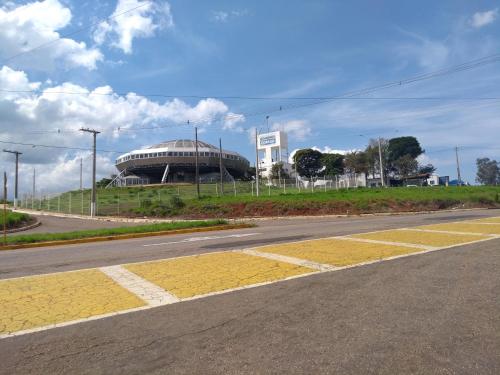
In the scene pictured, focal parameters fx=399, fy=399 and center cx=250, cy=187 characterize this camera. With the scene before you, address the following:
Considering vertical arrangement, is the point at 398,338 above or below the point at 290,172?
below

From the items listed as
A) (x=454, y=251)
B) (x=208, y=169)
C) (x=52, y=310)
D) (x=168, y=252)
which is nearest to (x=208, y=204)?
(x=168, y=252)

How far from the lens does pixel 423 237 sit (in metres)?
10.9

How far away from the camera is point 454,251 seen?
8.45 metres

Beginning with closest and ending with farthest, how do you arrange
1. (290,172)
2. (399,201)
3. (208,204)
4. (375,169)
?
(399,201)
(208,204)
(375,169)
(290,172)

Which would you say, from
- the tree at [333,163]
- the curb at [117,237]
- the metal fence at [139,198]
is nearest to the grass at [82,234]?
the curb at [117,237]

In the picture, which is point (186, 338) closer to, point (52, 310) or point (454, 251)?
point (52, 310)

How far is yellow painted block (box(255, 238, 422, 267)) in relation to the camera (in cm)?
797

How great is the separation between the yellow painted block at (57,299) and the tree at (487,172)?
125 metres

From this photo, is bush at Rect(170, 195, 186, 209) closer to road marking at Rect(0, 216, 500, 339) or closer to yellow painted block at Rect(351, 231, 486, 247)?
yellow painted block at Rect(351, 231, 486, 247)

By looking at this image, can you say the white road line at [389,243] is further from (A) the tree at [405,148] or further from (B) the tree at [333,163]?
(A) the tree at [405,148]

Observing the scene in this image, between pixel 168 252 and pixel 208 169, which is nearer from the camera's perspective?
pixel 168 252


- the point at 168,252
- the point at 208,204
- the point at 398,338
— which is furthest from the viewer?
the point at 208,204

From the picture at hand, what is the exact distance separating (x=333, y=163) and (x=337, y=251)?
304ft

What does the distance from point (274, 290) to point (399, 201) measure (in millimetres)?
26759
